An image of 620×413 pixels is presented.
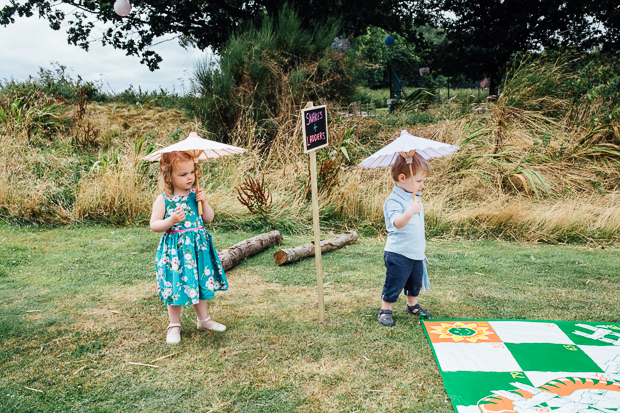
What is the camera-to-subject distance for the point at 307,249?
4.99 m

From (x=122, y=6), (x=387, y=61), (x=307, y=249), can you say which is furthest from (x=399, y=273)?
(x=387, y=61)

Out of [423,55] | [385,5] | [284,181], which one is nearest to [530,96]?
[284,181]

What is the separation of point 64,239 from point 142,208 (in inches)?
48.1

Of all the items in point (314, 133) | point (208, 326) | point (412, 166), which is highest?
point (314, 133)

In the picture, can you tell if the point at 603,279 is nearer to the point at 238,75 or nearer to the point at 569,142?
the point at 569,142

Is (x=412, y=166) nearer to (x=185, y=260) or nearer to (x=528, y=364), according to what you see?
(x=528, y=364)

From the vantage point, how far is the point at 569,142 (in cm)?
805

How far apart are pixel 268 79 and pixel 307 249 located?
17.9 feet

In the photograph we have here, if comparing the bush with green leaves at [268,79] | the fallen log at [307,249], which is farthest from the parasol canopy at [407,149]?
the bush with green leaves at [268,79]

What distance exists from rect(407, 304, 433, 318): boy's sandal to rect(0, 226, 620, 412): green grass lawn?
8 cm

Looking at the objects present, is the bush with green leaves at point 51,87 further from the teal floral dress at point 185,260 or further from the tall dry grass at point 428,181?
the teal floral dress at point 185,260

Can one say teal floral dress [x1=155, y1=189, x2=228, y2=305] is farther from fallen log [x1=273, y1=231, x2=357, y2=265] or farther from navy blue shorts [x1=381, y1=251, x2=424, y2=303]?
fallen log [x1=273, y1=231, x2=357, y2=265]

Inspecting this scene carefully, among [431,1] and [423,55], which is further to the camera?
[423,55]

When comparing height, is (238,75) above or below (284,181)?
above
